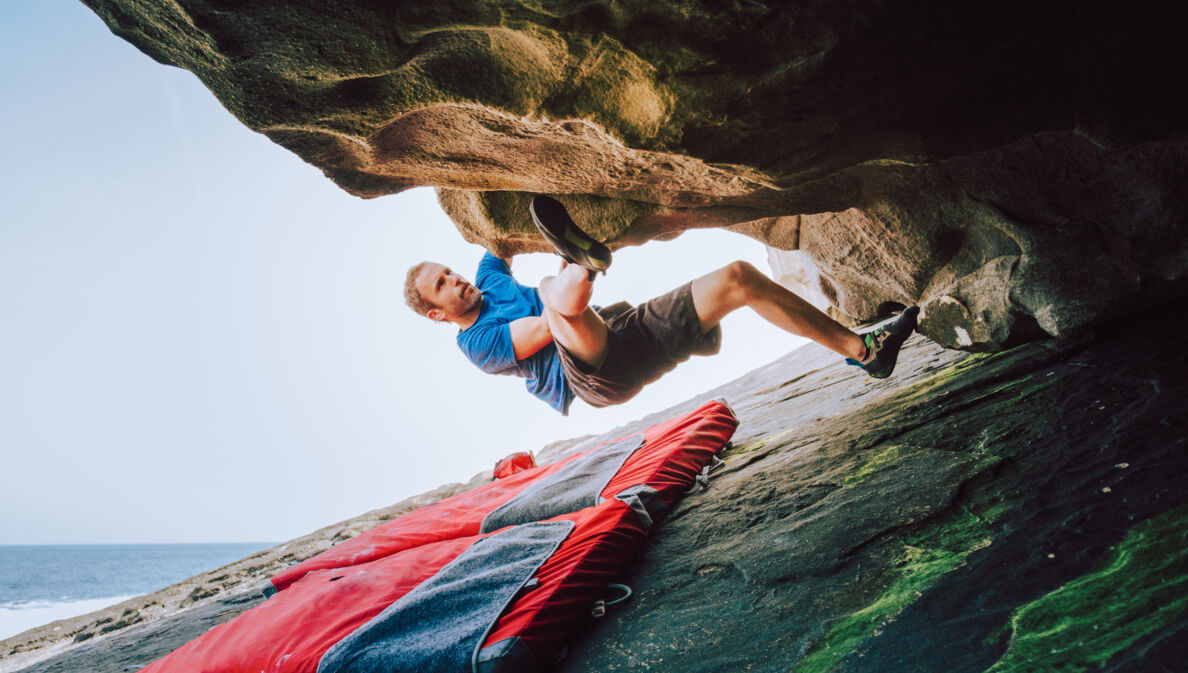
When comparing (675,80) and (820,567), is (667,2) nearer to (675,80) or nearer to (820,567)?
(675,80)

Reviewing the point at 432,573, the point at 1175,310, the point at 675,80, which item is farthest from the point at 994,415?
the point at 432,573

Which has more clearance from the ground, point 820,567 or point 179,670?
point 179,670

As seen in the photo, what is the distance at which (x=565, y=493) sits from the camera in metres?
3.22

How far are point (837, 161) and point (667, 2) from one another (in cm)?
122

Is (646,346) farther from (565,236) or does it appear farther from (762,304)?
(565,236)

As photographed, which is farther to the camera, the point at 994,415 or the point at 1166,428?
the point at 994,415

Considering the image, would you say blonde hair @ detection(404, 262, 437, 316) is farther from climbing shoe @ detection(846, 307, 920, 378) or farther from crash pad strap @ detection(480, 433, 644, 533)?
climbing shoe @ detection(846, 307, 920, 378)

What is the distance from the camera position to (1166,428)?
6.43 ft

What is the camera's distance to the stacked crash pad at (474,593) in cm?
178

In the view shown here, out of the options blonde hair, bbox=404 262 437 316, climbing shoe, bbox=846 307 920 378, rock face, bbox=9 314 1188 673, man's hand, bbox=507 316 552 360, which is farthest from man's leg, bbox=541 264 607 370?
climbing shoe, bbox=846 307 920 378

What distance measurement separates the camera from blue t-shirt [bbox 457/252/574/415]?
3.77 metres

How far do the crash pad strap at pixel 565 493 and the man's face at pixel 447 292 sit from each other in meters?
1.39

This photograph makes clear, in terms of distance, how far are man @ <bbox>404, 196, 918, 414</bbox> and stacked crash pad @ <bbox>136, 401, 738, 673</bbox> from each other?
66 centimetres

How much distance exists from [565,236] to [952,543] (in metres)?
1.90
